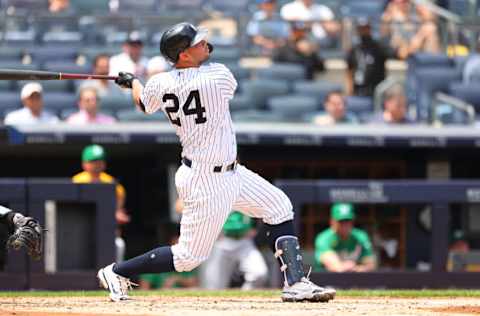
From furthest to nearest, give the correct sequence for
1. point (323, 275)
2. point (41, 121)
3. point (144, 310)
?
point (41, 121) < point (323, 275) < point (144, 310)

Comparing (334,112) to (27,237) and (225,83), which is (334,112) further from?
(27,237)

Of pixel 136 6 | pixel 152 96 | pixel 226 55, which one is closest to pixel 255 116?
pixel 226 55

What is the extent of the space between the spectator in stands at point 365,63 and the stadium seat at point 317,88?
1.43 feet

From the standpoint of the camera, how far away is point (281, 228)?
661 centimetres

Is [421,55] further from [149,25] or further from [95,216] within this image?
[95,216]

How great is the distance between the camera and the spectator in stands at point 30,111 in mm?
10258

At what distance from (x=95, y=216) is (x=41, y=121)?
137 centimetres

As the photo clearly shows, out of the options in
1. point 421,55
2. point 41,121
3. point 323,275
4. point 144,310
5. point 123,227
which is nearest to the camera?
point 144,310

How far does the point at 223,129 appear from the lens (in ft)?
20.8

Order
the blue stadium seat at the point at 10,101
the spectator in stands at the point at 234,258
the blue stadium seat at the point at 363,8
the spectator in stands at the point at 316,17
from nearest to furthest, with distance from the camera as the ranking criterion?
the spectator in stands at the point at 234,258 → the blue stadium seat at the point at 10,101 → the spectator in stands at the point at 316,17 → the blue stadium seat at the point at 363,8

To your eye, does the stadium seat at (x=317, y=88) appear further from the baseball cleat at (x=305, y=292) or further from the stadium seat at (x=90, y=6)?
the baseball cleat at (x=305, y=292)

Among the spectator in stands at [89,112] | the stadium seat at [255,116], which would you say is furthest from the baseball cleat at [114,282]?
the stadium seat at [255,116]

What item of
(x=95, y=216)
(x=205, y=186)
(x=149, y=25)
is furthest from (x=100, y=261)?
(x=149, y=25)

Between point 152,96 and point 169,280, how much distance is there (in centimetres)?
431
